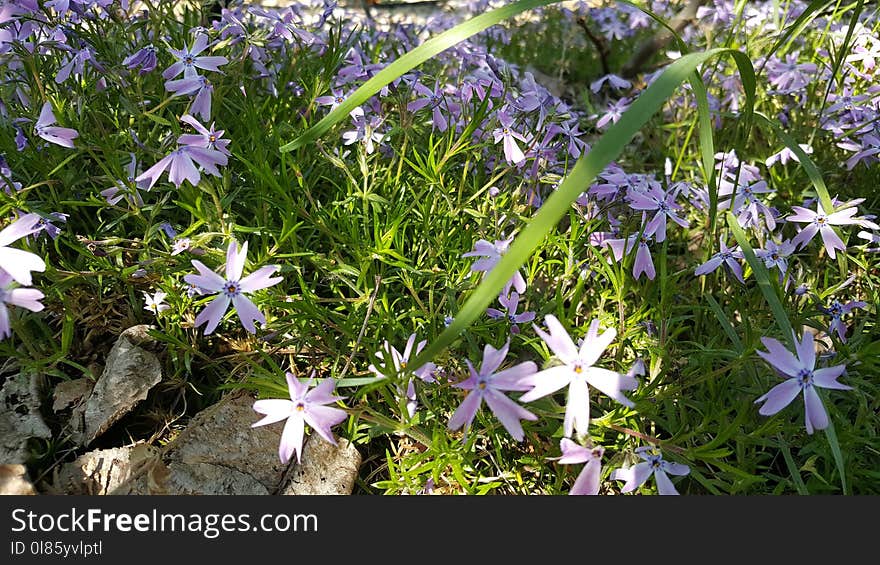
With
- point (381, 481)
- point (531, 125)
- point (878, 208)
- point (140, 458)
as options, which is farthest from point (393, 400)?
point (878, 208)

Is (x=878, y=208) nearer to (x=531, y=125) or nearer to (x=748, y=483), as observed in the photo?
(x=531, y=125)

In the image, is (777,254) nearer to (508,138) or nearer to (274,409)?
(508,138)

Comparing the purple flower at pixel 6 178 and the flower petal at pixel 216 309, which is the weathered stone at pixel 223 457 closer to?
the flower petal at pixel 216 309

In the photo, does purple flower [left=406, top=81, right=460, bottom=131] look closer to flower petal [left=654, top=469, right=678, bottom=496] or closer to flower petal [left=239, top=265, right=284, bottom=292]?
flower petal [left=239, top=265, right=284, bottom=292]

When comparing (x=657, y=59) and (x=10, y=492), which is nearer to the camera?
(x=10, y=492)

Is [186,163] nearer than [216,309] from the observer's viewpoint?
No

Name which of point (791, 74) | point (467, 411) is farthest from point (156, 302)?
point (791, 74)

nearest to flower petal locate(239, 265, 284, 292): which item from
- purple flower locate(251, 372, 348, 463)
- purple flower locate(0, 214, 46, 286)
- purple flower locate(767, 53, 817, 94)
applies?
purple flower locate(251, 372, 348, 463)
